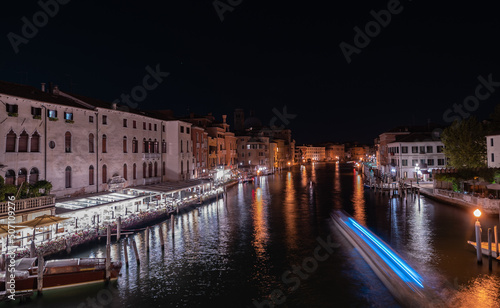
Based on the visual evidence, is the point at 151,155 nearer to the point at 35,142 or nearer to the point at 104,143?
the point at 104,143

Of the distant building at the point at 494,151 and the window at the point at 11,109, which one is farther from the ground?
the window at the point at 11,109

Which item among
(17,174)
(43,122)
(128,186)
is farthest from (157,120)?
(17,174)

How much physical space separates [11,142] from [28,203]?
5.71 metres

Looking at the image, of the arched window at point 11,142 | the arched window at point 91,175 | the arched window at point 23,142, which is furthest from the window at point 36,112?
the arched window at point 91,175

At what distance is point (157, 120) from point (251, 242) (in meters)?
23.7

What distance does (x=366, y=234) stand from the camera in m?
23.8

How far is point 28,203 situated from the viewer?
777 inches

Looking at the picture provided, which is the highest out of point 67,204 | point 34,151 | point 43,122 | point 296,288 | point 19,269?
point 43,122

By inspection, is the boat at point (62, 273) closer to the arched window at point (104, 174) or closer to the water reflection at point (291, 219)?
the water reflection at point (291, 219)

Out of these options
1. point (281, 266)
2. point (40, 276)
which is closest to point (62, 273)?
point (40, 276)

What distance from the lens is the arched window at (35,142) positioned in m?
24.3

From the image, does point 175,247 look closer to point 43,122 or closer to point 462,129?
point 43,122

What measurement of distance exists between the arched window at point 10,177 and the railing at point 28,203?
374 cm

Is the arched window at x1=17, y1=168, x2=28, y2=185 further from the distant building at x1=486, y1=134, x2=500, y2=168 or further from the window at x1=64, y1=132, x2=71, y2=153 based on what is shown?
the distant building at x1=486, y1=134, x2=500, y2=168
